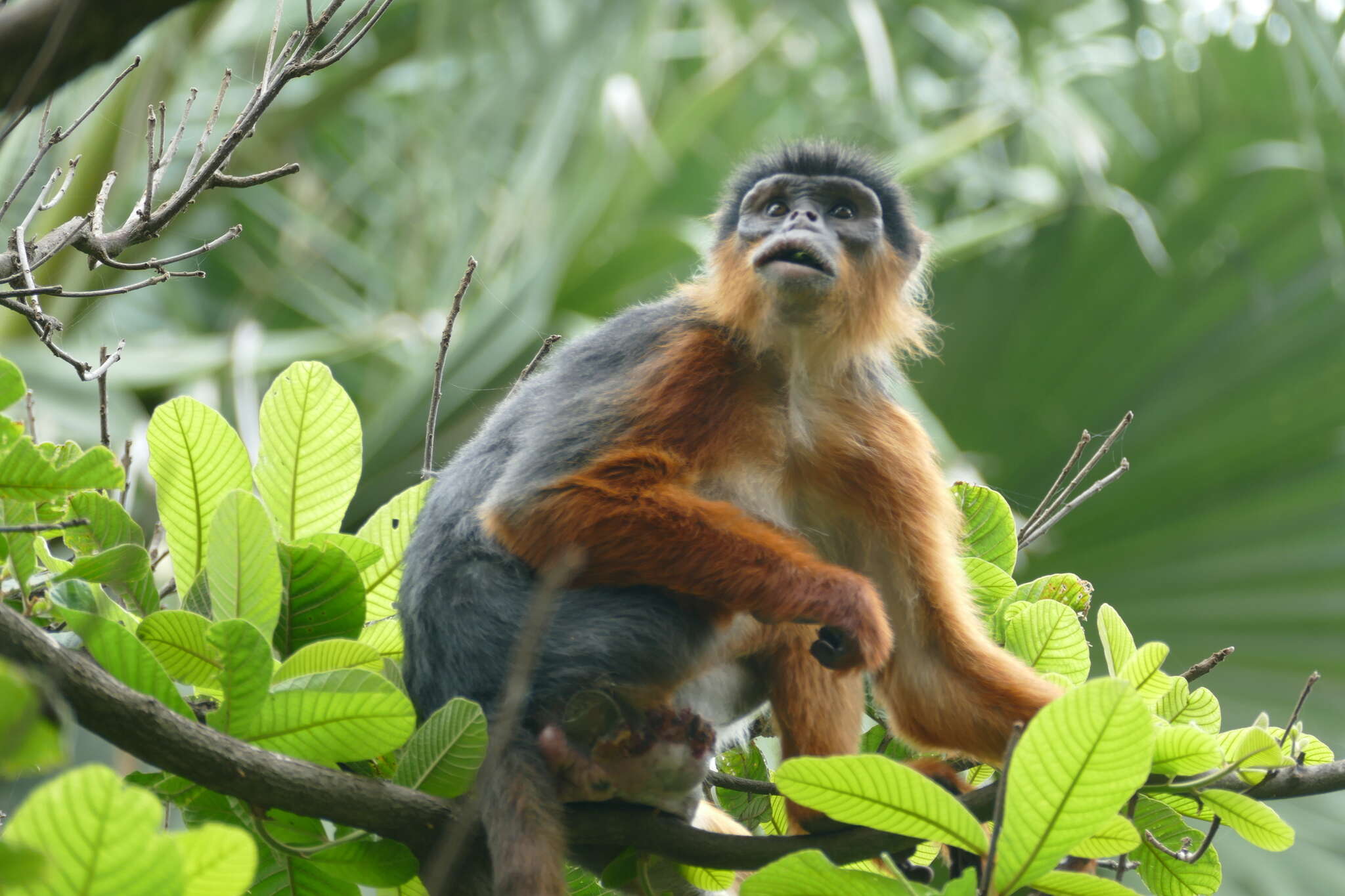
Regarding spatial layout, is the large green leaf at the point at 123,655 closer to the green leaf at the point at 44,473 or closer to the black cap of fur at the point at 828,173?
the green leaf at the point at 44,473

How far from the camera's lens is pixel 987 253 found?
748 cm

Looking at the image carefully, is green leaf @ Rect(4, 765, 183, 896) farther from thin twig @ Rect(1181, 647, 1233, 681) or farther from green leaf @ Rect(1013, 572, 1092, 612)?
green leaf @ Rect(1013, 572, 1092, 612)

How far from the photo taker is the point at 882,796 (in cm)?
194

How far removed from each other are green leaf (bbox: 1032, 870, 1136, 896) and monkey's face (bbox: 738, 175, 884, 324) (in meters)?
1.73

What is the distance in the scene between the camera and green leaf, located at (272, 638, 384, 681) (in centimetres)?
230

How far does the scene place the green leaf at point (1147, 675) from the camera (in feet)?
7.50

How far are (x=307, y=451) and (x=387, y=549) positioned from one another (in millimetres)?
375

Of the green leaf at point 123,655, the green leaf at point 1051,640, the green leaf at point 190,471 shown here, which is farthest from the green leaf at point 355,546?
the green leaf at point 1051,640

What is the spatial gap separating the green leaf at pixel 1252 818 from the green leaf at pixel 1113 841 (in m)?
0.23

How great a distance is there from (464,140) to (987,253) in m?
3.42

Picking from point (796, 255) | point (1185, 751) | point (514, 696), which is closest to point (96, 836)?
point (514, 696)

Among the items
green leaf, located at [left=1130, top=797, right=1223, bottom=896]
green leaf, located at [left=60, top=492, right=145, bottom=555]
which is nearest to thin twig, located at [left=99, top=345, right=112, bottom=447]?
green leaf, located at [left=60, top=492, right=145, bottom=555]

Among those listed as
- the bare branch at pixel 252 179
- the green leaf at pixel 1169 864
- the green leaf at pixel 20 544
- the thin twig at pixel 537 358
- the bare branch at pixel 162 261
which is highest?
the thin twig at pixel 537 358

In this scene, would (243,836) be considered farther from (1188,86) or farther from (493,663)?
(1188,86)
